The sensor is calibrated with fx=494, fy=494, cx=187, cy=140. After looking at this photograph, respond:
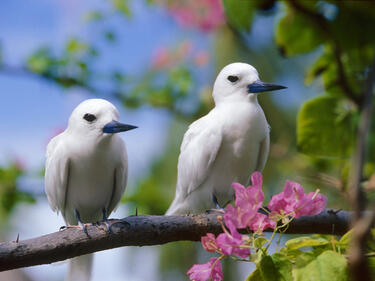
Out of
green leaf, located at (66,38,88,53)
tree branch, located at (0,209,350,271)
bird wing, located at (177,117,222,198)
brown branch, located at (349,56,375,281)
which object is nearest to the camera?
brown branch, located at (349,56,375,281)

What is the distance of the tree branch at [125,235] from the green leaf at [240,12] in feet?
2.16

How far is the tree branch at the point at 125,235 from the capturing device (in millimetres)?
1410

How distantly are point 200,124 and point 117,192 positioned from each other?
49 centimetres

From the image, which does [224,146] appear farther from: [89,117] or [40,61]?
[40,61]

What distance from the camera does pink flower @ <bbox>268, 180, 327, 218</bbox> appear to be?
125 cm

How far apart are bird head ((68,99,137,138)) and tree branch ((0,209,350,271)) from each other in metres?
0.33

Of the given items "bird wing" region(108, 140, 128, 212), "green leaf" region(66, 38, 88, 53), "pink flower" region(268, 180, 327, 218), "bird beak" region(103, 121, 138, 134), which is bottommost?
"pink flower" region(268, 180, 327, 218)

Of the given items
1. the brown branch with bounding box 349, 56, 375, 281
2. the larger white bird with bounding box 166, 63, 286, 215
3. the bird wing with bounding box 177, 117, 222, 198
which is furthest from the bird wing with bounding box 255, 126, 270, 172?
the brown branch with bounding box 349, 56, 375, 281

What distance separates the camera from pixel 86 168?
206cm

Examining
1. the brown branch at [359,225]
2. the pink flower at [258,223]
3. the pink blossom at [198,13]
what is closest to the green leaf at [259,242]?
the pink flower at [258,223]

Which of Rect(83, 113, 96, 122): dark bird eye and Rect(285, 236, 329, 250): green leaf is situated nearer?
Rect(285, 236, 329, 250): green leaf

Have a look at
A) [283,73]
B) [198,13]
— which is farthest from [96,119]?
Answer: [283,73]

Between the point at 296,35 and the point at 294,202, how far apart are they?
78 centimetres

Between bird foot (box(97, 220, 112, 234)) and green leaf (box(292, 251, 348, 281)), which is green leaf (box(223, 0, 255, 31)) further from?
bird foot (box(97, 220, 112, 234))
